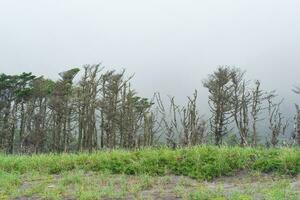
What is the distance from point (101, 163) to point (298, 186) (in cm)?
451

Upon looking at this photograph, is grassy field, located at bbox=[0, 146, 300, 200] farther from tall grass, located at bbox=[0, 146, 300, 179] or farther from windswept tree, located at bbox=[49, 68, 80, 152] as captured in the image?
windswept tree, located at bbox=[49, 68, 80, 152]

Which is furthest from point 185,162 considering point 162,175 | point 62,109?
point 62,109

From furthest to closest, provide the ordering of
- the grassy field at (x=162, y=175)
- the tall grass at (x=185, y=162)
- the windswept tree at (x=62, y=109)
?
1. the windswept tree at (x=62, y=109)
2. the tall grass at (x=185, y=162)
3. the grassy field at (x=162, y=175)

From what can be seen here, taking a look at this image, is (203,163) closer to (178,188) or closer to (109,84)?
(178,188)

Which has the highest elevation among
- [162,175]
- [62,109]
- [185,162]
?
[62,109]

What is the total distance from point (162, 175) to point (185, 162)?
603 mm

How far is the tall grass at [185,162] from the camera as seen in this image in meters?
9.95

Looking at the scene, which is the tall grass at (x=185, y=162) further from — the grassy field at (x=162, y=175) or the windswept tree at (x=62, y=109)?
the windswept tree at (x=62, y=109)

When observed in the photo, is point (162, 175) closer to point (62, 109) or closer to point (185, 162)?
point (185, 162)

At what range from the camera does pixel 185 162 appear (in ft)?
34.6

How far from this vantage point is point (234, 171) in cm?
1009

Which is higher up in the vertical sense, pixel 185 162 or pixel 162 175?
pixel 185 162

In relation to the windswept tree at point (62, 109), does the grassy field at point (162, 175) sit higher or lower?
lower

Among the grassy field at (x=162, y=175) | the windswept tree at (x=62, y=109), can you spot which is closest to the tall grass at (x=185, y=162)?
the grassy field at (x=162, y=175)
